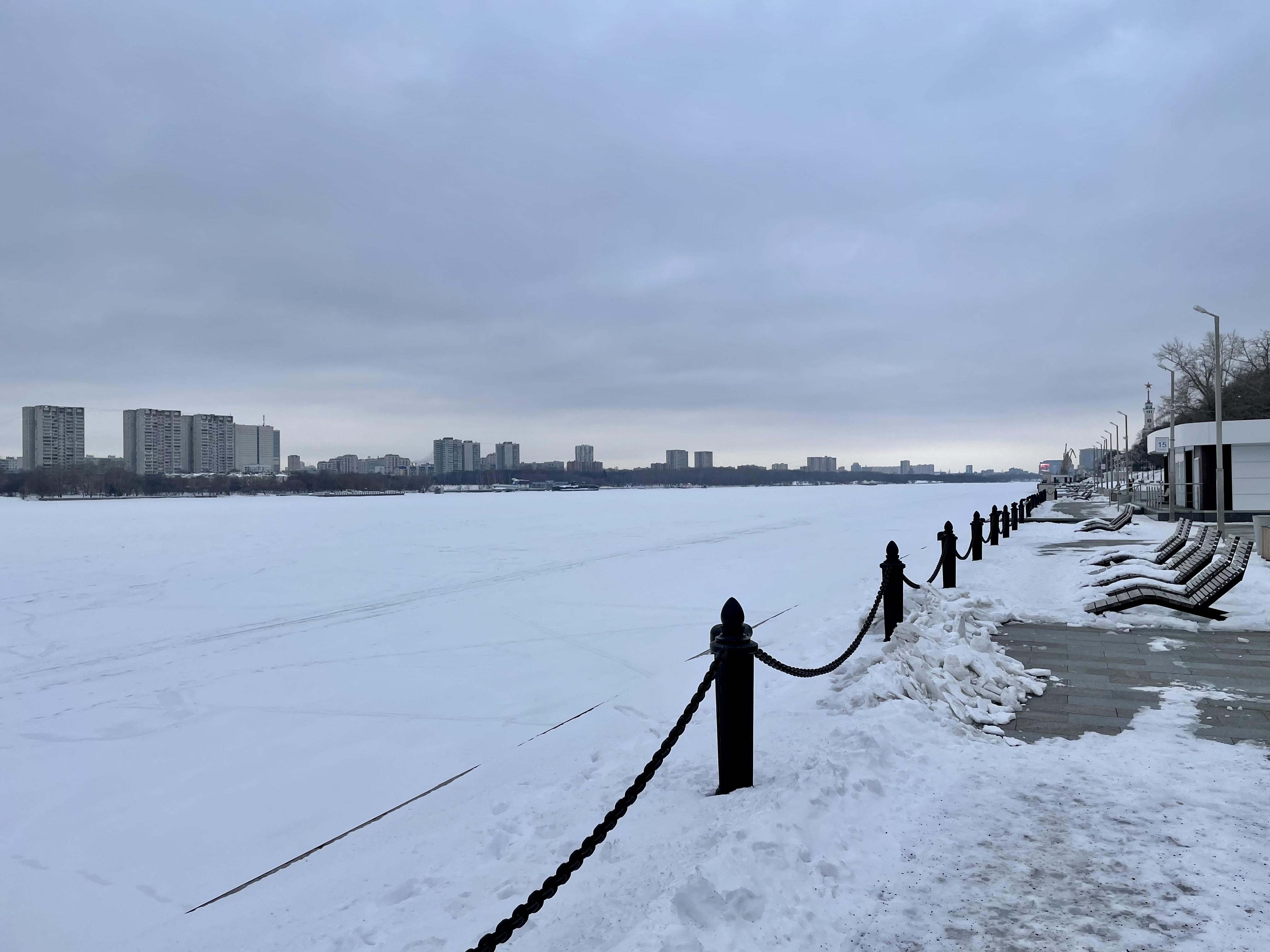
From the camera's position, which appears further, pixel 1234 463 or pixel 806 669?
pixel 1234 463

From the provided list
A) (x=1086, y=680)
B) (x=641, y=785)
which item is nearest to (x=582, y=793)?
(x=641, y=785)

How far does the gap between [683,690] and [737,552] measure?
13775 mm

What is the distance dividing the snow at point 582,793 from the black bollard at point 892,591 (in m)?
0.29

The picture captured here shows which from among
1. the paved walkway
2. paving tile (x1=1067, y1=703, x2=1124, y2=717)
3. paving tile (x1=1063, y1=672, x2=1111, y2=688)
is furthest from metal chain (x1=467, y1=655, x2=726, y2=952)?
paving tile (x1=1063, y1=672, x2=1111, y2=688)

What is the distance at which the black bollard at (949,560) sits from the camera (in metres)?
11.4

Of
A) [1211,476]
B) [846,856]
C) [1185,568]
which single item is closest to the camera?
[846,856]

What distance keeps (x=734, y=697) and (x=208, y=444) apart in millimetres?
192916

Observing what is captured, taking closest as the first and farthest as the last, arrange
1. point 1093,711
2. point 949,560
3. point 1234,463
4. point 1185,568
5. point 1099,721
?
point 1099,721 → point 1093,711 → point 1185,568 → point 949,560 → point 1234,463

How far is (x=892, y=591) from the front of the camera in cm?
786

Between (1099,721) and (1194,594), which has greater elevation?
(1194,594)

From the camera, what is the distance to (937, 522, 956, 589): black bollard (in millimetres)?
11414

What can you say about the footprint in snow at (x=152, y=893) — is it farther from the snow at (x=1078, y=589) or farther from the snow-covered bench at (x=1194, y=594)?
the snow-covered bench at (x=1194, y=594)

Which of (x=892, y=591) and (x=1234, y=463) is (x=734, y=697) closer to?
(x=892, y=591)

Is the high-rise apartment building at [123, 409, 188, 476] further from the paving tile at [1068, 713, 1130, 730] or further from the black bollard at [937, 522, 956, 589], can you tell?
the paving tile at [1068, 713, 1130, 730]
